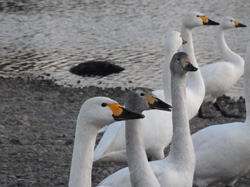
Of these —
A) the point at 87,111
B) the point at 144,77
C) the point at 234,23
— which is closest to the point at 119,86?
the point at 144,77

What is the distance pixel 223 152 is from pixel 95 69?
9.14 m

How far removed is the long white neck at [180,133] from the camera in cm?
583

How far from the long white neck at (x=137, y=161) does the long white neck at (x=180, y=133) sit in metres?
0.82

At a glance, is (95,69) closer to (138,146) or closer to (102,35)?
(102,35)

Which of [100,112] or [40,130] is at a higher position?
[100,112]

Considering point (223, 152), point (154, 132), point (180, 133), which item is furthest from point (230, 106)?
point (180, 133)

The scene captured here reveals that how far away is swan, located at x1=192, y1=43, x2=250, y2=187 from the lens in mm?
6848

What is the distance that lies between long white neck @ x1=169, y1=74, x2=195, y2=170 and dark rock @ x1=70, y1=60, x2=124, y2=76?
937cm

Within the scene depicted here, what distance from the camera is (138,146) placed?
5.08 metres

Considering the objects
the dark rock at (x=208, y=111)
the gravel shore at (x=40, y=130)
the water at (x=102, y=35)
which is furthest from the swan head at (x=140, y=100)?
the water at (x=102, y=35)

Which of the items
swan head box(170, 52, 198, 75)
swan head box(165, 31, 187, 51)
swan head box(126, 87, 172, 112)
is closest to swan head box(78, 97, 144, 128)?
swan head box(126, 87, 172, 112)

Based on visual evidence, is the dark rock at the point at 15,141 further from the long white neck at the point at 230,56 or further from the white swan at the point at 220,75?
the long white neck at the point at 230,56

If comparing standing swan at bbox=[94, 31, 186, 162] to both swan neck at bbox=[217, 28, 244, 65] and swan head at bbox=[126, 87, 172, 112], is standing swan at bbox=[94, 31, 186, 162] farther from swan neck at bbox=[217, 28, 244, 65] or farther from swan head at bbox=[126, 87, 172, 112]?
swan neck at bbox=[217, 28, 244, 65]

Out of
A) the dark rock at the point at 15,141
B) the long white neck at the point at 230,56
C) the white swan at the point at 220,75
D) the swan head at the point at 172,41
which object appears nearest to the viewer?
the swan head at the point at 172,41
